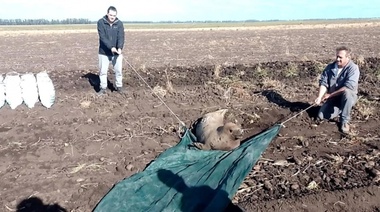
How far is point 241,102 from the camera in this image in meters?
7.94

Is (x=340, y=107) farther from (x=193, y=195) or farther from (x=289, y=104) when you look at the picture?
(x=193, y=195)

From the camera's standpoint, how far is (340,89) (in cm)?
636

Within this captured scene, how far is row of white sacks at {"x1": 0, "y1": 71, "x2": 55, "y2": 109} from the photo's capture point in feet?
26.3

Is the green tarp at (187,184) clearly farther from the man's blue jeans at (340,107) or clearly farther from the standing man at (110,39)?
the standing man at (110,39)

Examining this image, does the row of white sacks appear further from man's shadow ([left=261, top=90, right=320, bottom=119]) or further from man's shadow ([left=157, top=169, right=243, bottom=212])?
man's shadow ([left=157, top=169, right=243, bottom=212])

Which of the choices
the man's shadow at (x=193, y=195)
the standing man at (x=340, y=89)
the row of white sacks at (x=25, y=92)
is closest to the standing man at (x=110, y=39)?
the row of white sacks at (x=25, y=92)

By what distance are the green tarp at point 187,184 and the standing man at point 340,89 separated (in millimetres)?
2273

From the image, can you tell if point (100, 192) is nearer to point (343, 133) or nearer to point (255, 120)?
point (255, 120)

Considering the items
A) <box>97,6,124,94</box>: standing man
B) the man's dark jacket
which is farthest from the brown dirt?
the man's dark jacket

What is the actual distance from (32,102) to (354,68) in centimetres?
587

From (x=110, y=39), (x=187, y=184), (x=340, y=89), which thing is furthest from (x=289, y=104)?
(x=187, y=184)

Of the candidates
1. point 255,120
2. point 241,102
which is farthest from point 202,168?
point 241,102

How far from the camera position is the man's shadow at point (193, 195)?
365cm

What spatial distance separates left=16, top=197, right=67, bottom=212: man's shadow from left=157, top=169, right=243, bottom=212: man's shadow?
1.13m
